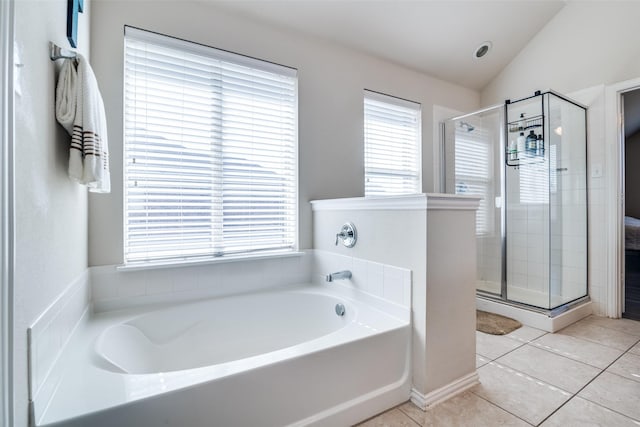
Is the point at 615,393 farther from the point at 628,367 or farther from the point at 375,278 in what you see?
the point at 375,278

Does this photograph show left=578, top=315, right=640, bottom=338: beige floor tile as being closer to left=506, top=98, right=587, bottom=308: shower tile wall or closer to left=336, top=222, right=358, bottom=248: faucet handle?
left=506, top=98, right=587, bottom=308: shower tile wall

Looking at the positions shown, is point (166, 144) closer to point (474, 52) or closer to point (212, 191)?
point (212, 191)

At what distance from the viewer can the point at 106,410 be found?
928 millimetres

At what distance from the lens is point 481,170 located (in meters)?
3.29

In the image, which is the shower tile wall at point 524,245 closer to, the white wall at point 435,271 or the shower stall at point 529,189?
the shower stall at point 529,189

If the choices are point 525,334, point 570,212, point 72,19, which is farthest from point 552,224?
point 72,19

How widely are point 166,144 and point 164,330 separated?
1.13 m

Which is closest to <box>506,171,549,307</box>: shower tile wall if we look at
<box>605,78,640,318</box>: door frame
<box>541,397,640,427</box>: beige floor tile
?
<box>605,78,640,318</box>: door frame

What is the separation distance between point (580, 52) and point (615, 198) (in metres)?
1.38

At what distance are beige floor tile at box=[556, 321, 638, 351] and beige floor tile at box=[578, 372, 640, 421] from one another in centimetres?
57

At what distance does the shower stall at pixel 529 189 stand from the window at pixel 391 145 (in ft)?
1.38

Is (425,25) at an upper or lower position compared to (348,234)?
upper

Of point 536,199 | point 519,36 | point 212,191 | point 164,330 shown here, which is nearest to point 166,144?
point 212,191

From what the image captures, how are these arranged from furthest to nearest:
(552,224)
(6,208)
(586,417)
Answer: (552,224) < (586,417) < (6,208)
